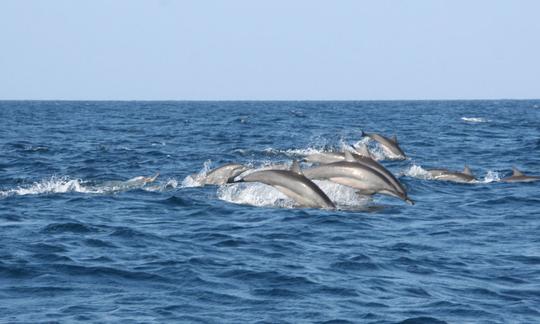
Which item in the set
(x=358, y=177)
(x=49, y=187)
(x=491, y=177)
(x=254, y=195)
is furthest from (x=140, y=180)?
(x=491, y=177)

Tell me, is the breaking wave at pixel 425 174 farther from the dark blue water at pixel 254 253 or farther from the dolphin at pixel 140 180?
the dolphin at pixel 140 180

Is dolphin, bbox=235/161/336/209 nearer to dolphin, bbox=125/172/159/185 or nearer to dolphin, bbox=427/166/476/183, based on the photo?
dolphin, bbox=125/172/159/185

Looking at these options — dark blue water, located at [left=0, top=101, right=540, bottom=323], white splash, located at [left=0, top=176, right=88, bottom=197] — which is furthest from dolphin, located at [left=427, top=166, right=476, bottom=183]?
white splash, located at [left=0, top=176, right=88, bottom=197]

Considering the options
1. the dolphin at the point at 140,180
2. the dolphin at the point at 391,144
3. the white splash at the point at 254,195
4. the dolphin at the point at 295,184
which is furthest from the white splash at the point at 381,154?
the dolphin at the point at 295,184

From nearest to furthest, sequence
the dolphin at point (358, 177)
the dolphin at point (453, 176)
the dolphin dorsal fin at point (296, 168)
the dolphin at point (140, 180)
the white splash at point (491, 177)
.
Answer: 1. the dolphin dorsal fin at point (296, 168)
2. the dolphin at point (358, 177)
3. the dolphin at point (140, 180)
4. the dolphin at point (453, 176)
5. the white splash at point (491, 177)

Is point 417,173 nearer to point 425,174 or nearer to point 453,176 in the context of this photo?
point 425,174

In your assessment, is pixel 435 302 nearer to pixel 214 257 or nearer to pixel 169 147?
pixel 214 257

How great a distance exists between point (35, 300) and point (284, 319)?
2.81m

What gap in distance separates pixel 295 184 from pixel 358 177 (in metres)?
1.32

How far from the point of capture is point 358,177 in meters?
16.0

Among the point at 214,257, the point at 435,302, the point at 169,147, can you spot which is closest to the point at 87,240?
the point at 214,257

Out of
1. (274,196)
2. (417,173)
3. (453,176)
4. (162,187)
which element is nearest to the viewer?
(274,196)

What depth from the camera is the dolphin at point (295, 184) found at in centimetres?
1527

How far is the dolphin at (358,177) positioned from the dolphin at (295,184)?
1.84 feet
